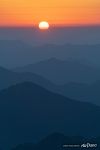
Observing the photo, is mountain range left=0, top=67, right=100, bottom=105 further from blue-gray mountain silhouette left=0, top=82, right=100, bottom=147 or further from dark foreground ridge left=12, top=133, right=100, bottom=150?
dark foreground ridge left=12, top=133, right=100, bottom=150

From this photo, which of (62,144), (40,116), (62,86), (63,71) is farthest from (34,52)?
(62,144)

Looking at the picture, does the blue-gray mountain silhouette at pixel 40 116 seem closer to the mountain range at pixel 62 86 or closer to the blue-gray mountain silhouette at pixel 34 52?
the mountain range at pixel 62 86

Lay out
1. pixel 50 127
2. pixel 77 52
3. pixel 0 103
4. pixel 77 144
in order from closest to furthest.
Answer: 1. pixel 77 144
2. pixel 50 127
3. pixel 0 103
4. pixel 77 52

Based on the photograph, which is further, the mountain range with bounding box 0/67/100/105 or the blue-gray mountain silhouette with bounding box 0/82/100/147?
the mountain range with bounding box 0/67/100/105

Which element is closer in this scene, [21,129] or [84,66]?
[21,129]

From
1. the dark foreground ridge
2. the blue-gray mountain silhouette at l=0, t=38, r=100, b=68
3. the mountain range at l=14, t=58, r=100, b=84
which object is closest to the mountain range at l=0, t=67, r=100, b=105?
the mountain range at l=14, t=58, r=100, b=84

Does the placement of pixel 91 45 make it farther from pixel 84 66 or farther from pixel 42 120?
pixel 42 120

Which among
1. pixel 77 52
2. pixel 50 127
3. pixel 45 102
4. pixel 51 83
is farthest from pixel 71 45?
pixel 50 127

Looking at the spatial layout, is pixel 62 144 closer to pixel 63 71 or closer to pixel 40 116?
pixel 40 116
